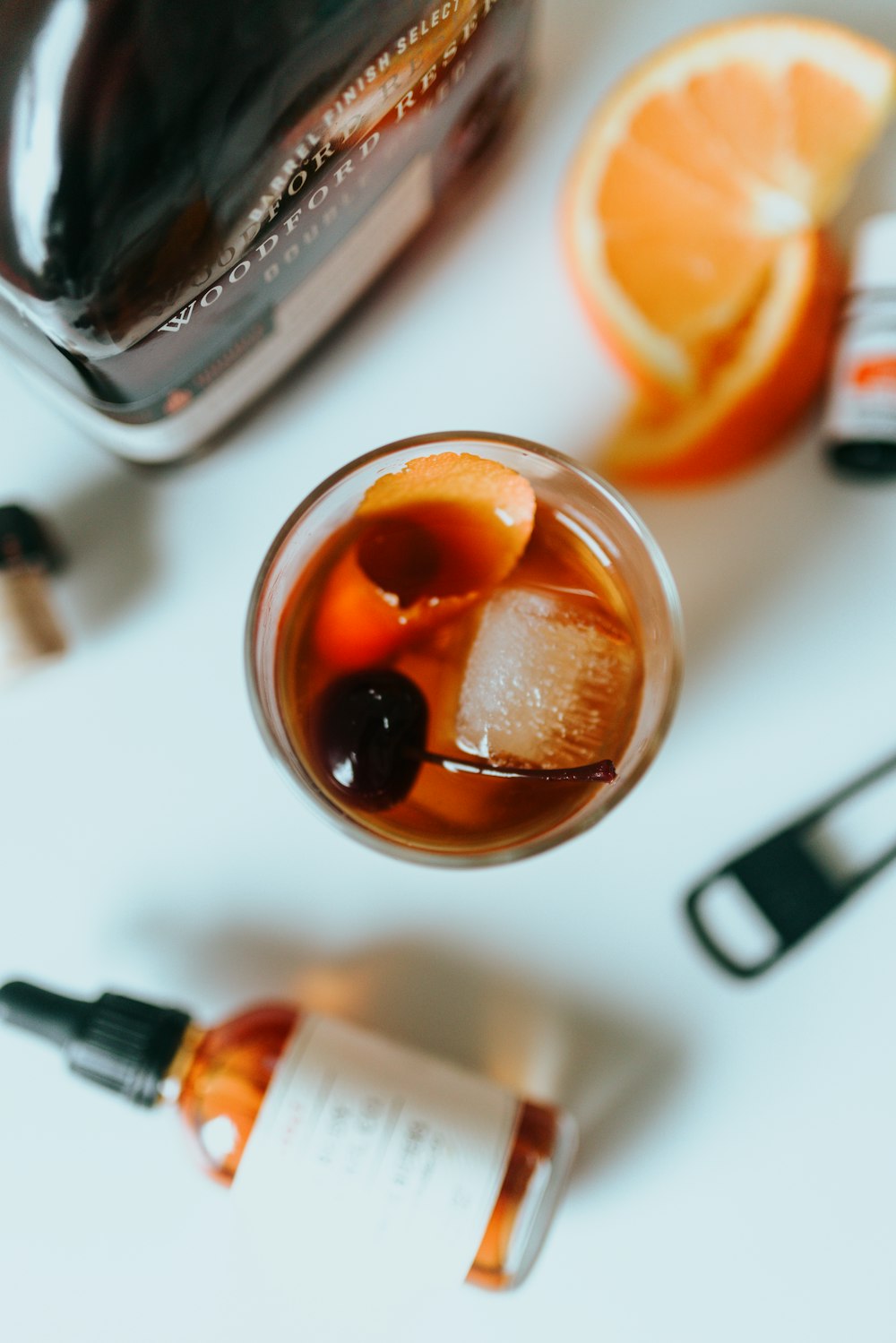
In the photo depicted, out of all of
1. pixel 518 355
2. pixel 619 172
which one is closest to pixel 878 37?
pixel 619 172

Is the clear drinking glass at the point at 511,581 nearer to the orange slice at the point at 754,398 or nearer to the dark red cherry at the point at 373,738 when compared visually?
the dark red cherry at the point at 373,738

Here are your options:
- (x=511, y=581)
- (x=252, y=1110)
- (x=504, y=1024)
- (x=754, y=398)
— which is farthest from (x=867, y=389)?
(x=252, y=1110)

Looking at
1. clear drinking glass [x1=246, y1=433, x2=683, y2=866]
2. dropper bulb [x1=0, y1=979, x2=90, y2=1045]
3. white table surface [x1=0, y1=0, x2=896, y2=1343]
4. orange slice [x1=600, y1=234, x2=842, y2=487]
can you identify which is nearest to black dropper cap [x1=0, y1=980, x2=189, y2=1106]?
dropper bulb [x1=0, y1=979, x2=90, y2=1045]

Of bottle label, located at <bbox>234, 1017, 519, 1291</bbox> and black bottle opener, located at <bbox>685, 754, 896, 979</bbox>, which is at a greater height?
black bottle opener, located at <bbox>685, 754, 896, 979</bbox>

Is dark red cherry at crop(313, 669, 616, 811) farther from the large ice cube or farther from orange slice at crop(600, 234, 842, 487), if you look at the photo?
orange slice at crop(600, 234, 842, 487)

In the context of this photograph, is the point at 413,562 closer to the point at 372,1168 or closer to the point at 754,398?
the point at 754,398

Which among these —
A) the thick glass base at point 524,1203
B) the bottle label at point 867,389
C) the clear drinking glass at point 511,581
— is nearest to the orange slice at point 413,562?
the clear drinking glass at point 511,581
